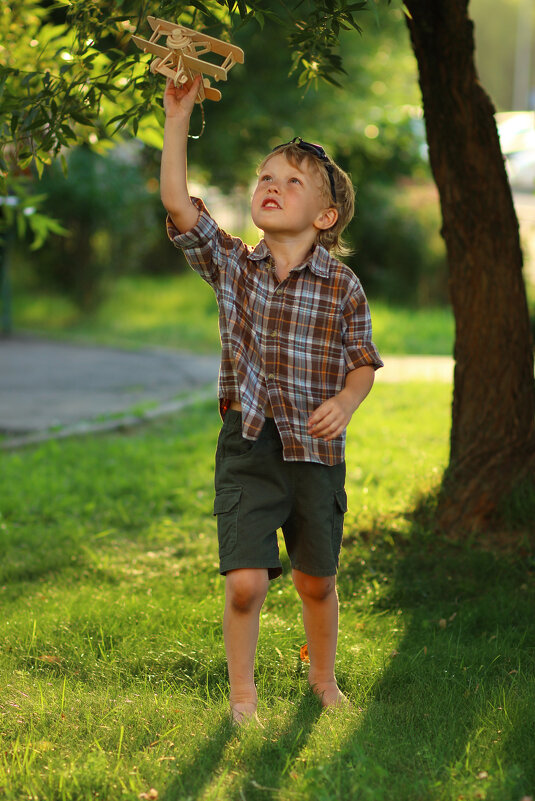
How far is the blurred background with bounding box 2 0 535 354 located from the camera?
12586mm

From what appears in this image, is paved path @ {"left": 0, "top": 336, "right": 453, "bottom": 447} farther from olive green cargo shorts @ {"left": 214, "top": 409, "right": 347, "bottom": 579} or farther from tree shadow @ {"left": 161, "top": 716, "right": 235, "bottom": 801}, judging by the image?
tree shadow @ {"left": 161, "top": 716, "right": 235, "bottom": 801}

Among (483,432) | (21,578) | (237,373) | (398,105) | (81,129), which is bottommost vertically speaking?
(21,578)

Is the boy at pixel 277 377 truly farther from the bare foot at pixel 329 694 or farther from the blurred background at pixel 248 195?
the blurred background at pixel 248 195

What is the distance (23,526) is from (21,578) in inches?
27.8

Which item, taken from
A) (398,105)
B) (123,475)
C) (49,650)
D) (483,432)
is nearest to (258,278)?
(49,650)

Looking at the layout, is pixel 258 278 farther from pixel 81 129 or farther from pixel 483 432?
pixel 483 432

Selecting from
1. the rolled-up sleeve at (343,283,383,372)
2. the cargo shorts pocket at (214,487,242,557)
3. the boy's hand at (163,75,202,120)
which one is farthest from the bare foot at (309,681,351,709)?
the boy's hand at (163,75,202,120)

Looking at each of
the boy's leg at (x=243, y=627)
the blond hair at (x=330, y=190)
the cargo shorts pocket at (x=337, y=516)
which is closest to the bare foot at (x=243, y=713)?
the boy's leg at (x=243, y=627)

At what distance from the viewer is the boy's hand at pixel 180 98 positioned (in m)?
2.65

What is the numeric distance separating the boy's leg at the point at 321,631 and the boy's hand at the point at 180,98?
1.30 m

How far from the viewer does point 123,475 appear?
574 centimetres

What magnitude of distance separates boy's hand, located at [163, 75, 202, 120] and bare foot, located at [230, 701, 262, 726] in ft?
5.22

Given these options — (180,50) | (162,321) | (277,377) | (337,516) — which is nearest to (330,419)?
(277,377)

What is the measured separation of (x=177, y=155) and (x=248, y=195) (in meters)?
16.0
